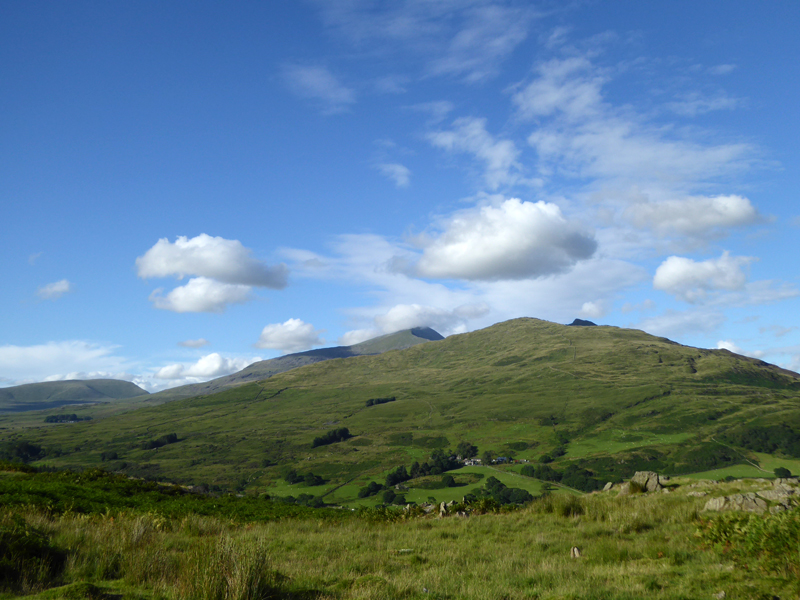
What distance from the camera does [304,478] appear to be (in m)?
157

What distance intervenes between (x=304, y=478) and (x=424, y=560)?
15971cm

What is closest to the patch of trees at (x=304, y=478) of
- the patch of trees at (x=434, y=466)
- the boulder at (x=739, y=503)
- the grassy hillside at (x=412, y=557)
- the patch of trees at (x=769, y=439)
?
the patch of trees at (x=434, y=466)

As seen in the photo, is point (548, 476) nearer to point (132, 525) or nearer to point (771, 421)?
point (771, 421)

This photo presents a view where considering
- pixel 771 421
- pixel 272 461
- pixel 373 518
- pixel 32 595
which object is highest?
pixel 32 595

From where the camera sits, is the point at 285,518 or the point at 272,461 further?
the point at 272,461

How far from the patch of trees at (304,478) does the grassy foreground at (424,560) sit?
148156 mm

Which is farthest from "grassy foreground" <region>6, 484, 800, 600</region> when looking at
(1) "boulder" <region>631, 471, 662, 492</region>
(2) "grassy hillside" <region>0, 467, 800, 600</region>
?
(1) "boulder" <region>631, 471, 662, 492</region>

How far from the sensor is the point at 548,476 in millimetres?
135125

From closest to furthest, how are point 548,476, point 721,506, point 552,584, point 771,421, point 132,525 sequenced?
point 552,584, point 132,525, point 721,506, point 548,476, point 771,421

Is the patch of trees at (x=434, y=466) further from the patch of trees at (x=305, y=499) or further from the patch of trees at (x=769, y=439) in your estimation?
the patch of trees at (x=769, y=439)

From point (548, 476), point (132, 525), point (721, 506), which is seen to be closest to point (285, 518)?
point (132, 525)

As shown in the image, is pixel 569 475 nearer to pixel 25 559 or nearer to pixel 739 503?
pixel 739 503

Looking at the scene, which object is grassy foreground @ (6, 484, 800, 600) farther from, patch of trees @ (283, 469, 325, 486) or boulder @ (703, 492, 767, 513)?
patch of trees @ (283, 469, 325, 486)

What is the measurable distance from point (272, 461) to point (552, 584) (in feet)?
661
